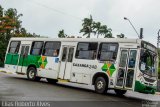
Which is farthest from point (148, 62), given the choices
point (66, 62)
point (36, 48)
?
point (36, 48)

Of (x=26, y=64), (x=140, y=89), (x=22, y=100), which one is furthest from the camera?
(x=26, y=64)

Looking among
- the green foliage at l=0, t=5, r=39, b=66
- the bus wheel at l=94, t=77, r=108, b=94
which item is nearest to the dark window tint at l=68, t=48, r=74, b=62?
the bus wheel at l=94, t=77, r=108, b=94

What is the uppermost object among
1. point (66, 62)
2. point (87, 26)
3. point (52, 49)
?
point (87, 26)

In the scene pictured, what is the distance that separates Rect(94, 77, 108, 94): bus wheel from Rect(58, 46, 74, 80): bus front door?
225 cm

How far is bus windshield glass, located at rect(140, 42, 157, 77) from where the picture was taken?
17375 millimetres

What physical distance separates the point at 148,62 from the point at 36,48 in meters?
8.26

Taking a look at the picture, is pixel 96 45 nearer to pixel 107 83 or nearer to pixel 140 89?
pixel 107 83

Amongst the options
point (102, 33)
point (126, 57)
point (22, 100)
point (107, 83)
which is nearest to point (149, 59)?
point (126, 57)

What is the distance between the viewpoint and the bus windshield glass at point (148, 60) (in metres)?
17.4

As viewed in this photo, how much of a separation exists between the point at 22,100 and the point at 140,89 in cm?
676

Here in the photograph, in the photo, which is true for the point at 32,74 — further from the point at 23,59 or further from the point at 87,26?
the point at 87,26

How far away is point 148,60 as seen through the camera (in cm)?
1789

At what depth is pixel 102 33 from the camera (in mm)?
80125

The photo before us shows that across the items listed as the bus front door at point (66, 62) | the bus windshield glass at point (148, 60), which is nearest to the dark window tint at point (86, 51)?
the bus front door at point (66, 62)
